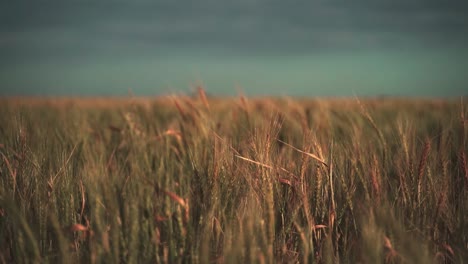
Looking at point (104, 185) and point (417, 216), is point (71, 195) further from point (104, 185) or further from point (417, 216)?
point (417, 216)

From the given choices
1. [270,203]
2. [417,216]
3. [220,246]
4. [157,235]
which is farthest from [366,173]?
[157,235]

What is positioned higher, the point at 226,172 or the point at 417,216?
the point at 226,172

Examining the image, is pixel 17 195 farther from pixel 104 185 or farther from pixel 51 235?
pixel 104 185

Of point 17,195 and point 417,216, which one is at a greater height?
point 17,195

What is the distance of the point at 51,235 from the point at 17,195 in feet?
0.87

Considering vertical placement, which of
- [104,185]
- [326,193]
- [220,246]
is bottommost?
[220,246]

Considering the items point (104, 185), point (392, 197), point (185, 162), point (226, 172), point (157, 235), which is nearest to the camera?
point (104, 185)

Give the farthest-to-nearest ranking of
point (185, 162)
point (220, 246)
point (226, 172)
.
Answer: point (185, 162) < point (226, 172) < point (220, 246)

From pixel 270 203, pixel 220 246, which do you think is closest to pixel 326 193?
pixel 270 203

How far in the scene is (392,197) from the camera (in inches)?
59.3

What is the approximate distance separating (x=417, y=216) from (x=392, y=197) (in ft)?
0.76

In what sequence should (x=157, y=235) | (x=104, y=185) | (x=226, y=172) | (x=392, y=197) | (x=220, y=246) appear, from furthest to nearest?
(x=392, y=197) → (x=226, y=172) → (x=220, y=246) → (x=157, y=235) → (x=104, y=185)

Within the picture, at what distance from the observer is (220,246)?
3.90 feet

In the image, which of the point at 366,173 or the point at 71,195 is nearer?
the point at 71,195
